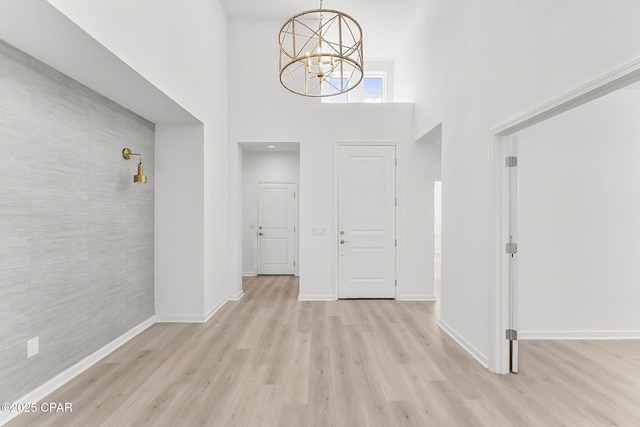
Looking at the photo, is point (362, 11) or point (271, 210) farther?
point (271, 210)

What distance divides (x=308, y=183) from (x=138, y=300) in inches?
104

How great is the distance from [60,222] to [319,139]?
3.27 m

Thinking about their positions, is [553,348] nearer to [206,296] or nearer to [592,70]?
[592,70]

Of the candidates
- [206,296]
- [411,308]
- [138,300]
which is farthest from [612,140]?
[138,300]

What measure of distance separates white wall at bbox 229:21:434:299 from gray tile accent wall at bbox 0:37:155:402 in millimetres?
1704

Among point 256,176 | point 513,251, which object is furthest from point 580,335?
point 256,176

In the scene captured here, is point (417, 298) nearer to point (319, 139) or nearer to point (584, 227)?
point (584, 227)

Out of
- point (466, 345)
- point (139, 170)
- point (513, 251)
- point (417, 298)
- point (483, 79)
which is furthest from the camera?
point (417, 298)

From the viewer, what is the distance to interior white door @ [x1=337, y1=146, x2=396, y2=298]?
4672 mm

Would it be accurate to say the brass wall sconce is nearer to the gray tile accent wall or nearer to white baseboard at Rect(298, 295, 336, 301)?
the gray tile accent wall

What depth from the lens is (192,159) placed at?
372cm

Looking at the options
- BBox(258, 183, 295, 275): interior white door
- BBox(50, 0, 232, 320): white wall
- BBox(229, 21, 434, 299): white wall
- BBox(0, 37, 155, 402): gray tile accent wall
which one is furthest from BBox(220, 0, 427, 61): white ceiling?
BBox(258, 183, 295, 275): interior white door

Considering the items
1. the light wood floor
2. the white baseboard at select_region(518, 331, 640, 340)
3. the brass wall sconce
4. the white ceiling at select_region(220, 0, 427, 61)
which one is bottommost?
the light wood floor

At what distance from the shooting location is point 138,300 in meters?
3.40
